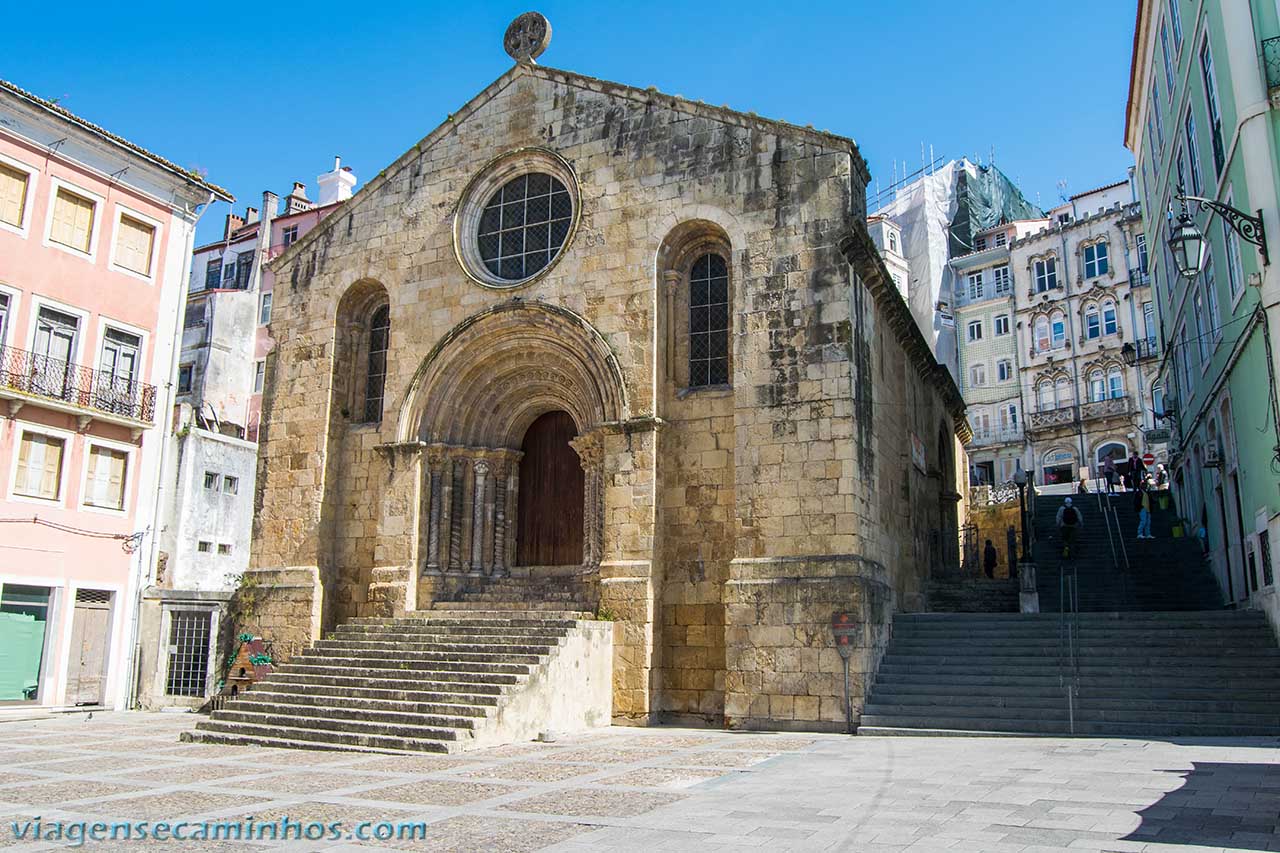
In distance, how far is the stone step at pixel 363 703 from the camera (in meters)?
13.1

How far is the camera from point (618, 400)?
1658 centimetres

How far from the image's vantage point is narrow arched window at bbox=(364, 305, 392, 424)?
1975 centimetres

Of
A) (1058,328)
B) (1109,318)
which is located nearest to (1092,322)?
(1109,318)

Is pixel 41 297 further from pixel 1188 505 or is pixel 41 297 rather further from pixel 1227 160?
pixel 1188 505

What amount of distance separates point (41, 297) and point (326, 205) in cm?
2154

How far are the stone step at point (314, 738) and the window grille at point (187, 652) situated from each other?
6457mm

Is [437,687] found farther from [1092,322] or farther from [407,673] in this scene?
[1092,322]

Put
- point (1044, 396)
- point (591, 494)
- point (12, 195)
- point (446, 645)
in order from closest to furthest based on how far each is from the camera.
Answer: point (446, 645), point (591, 494), point (12, 195), point (1044, 396)

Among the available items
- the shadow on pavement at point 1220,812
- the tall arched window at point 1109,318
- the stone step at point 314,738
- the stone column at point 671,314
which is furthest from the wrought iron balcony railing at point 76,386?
the tall arched window at point 1109,318

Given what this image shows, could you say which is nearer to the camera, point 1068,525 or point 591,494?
point 591,494

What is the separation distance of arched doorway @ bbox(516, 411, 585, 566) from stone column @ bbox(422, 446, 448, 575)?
1.52 m

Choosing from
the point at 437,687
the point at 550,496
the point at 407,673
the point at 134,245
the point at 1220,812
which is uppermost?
the point at 134,245

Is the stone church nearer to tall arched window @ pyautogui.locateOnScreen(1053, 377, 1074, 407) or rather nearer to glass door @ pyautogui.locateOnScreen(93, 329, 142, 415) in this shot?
glass door @ pyautogui.locateOnScreen(93, 329, 142, 415)

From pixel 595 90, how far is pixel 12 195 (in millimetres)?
11331
